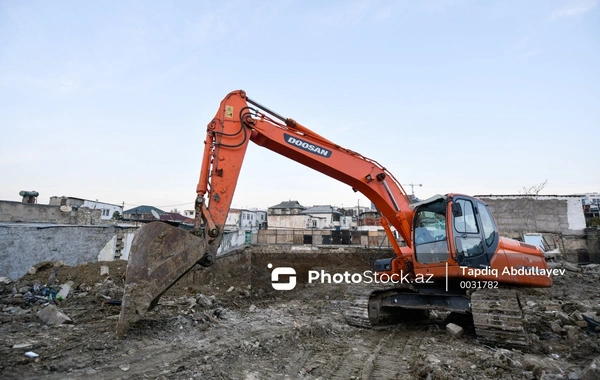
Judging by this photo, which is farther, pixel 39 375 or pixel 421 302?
pixel 421 302

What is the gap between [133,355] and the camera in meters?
4.11

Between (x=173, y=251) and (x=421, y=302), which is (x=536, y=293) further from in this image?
(x=173, y=251)

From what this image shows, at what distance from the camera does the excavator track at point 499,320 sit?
15.9 feet

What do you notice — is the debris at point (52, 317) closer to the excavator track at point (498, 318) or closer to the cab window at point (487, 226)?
the excavator track at point (498, 318)

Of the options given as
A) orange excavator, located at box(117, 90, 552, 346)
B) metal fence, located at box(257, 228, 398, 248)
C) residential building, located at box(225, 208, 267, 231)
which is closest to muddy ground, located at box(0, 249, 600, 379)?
orange excavator, located at box(117, 90, 552, 346)

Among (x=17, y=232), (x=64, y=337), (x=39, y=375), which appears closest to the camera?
(x=39, y=375)

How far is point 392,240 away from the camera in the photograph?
22.5ft

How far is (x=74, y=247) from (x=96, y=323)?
7.30 metres

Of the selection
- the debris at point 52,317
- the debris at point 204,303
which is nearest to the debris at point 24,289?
the debris at point 52,317

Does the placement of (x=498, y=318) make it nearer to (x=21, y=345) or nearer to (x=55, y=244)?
(x=21, y=345)

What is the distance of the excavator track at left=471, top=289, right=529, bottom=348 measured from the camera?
4.84 meters

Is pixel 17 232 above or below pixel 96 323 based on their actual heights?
above

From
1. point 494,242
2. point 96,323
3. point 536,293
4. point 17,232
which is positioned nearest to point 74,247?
point 17,232

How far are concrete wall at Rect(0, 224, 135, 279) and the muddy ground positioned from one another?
2112 millimetres
